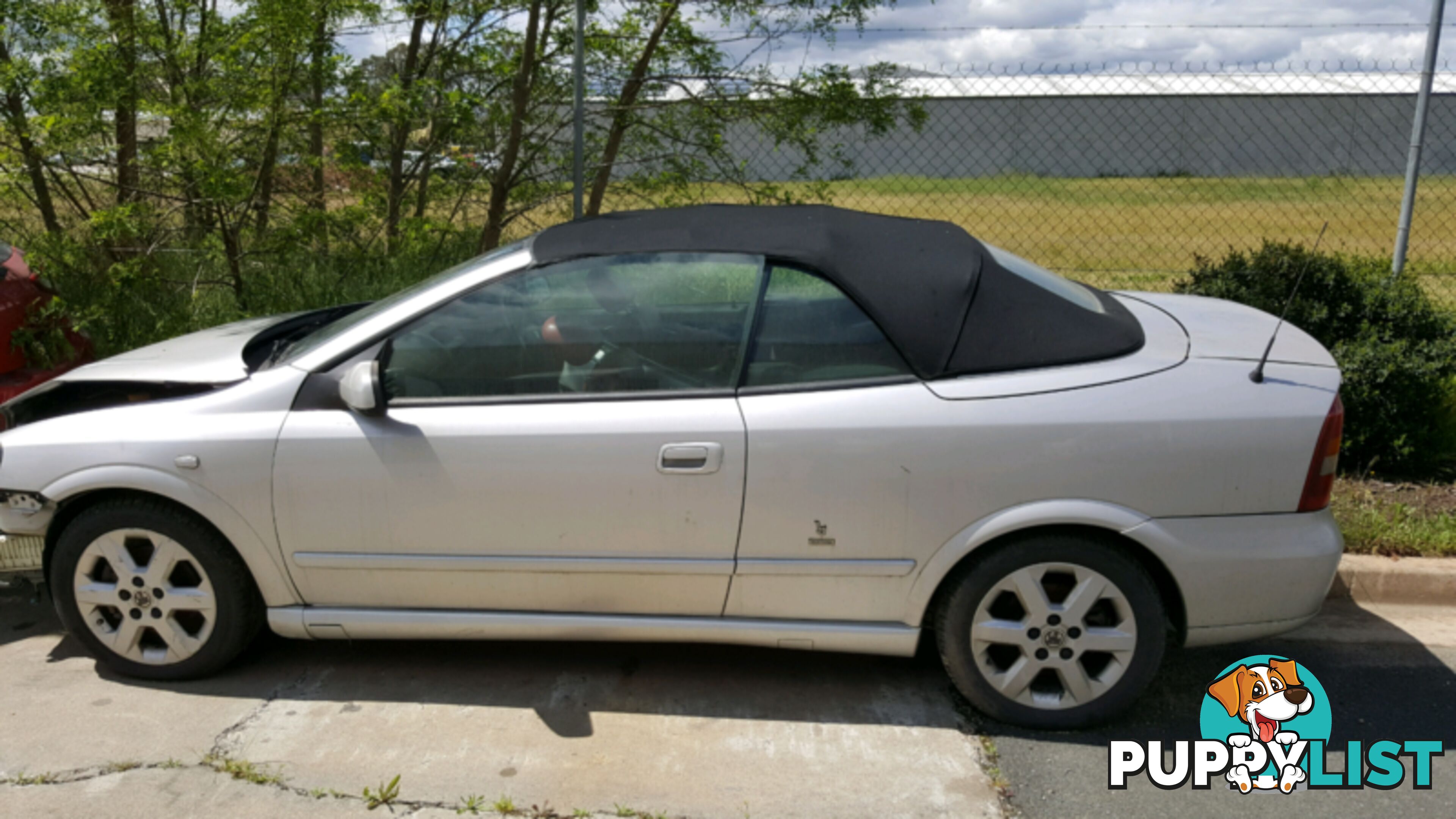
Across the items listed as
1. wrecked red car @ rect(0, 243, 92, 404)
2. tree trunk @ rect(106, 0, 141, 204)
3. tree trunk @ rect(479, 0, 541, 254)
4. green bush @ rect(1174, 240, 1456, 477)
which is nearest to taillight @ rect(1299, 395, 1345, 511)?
green bush @ rect(1174, 240, 1456, 477)

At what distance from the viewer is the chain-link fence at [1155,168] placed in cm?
962

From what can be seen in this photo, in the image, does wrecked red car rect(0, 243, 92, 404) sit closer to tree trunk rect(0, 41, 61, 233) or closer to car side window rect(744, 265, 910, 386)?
tree trunk rect(0, 41, 61, 233)

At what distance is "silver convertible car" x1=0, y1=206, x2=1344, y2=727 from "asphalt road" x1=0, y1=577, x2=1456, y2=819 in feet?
0.67

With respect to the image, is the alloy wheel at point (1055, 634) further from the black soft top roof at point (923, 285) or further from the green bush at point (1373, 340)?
the green bush at point (1373, 340)

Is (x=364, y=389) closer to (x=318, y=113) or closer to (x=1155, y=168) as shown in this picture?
(x=318, y=113)

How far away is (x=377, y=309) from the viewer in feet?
13.1

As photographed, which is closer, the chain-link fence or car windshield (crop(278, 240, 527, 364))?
car windshield (crop(278, 240, 527, 364))

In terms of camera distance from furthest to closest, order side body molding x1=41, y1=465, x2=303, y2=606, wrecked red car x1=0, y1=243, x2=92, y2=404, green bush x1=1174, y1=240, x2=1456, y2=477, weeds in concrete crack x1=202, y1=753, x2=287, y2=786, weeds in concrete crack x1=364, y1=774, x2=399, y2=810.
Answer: green bush x1=1174, y1=240, x2=1456, y2=477 → wrecked red car x1=0, y1=243, x2=92, y2=404 → side body molding x1=41, y1=465, x2=303, y2=606 → weeds in concrete crack x1=202, y1=753, x2=287, y2=786 → weeds in concrete crack x1=364, y1=774, x2=399, y2=810

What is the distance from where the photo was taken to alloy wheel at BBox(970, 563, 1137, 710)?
3.51 m

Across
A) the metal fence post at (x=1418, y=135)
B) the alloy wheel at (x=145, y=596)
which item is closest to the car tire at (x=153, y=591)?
the alloy wheel at (x=145, y=596)

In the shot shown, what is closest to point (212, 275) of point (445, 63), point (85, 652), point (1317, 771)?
point (445, 63)

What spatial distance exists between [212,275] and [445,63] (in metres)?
1.97

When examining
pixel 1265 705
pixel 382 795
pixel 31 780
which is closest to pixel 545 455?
pixel 382 795

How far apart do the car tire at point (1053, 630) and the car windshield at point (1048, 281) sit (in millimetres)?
878
